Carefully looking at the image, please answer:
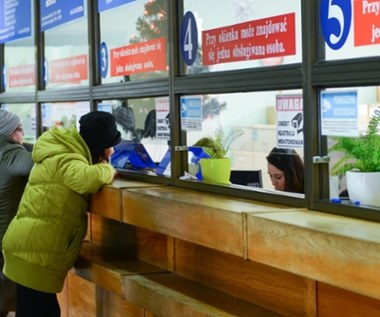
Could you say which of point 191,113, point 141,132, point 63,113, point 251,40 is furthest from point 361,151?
point 63,113

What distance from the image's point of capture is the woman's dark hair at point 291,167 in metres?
3.24

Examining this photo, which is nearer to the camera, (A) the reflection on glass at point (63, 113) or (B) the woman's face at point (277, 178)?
(B) the woman's face at point (277, 178)

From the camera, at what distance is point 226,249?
307cm

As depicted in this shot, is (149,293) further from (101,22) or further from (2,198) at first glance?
(101,22)

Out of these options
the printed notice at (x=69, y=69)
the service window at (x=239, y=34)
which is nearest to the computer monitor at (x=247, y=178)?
the service window at (x=239, y=34)

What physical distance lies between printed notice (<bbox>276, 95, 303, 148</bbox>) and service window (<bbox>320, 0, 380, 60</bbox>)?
0.28m

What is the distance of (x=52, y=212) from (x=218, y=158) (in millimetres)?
897

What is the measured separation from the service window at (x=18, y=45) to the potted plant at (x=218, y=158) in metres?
2.87

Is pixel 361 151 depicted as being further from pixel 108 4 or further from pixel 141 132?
pixel 108 4

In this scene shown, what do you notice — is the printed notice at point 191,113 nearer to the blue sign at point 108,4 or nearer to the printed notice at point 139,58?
the printed notice at point 139,58

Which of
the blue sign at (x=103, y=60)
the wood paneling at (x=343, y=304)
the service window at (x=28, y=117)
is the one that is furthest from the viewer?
the service window at (x=28, y=117)

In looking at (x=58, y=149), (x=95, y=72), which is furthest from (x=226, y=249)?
(x=95, y=72)

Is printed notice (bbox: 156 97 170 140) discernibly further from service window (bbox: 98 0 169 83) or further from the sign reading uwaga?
the sign reading uwaga

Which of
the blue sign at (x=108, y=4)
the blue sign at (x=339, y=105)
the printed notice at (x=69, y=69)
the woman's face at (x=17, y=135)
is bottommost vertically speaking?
the woman's face at (x=17, y=135)
